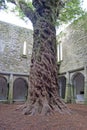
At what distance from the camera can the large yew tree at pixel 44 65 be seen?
17.1ft

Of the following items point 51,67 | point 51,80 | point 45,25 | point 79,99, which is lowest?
point 79,99

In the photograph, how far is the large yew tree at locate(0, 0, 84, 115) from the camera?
522 centimetres

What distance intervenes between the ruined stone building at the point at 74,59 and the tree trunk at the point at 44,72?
5309 millimetres

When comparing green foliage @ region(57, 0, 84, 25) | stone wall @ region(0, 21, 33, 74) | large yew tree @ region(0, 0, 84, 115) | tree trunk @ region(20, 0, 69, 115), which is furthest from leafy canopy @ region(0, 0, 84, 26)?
tree trunk @ region(20, 0, 69, 115)

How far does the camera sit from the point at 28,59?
45.5 feet

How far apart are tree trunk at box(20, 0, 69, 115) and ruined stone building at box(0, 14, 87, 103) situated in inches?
217

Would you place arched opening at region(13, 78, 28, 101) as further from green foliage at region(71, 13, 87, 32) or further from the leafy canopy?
the leafy canopy

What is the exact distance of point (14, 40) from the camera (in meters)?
13.6

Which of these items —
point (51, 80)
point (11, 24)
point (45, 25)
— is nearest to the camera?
point (51, 80)

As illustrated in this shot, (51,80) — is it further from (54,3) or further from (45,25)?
(54,3)

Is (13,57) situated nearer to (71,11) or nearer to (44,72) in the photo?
(71,11)

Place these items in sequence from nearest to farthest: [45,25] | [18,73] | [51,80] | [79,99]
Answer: [51,80], [45,25], [79,99], [18,73]

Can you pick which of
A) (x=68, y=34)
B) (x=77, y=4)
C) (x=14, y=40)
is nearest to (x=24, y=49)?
(x=14, y=40)

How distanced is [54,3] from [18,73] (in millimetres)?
7490
